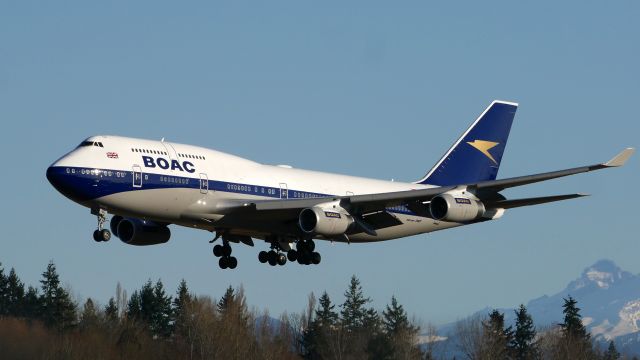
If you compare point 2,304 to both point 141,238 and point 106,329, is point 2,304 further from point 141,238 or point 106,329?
point 141,238

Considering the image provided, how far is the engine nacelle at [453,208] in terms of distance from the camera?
5381cm

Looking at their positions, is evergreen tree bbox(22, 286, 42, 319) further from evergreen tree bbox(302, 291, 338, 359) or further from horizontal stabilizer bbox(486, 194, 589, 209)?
horizontal stabilizer bbox(486, 194, 589, 209)

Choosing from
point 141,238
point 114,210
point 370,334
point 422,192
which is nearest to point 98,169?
point 114,210

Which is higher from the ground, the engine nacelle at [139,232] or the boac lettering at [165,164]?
the boac lettering at [165,164]

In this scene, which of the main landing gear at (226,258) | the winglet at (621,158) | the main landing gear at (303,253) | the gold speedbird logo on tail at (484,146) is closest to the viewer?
the winglet at (621,158)

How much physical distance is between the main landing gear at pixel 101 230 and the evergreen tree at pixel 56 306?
183ft

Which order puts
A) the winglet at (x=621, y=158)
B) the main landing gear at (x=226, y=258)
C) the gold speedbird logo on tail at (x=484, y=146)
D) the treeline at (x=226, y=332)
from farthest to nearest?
the treeline at (x=226, y=332) < the gold speedbird logo on tail at (x=484, y=146) < the main landing gear at (x=226, y=258) < the winglet at (x=621, y=158)

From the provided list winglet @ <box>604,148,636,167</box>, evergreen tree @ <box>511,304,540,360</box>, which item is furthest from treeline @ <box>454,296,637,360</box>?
winglet @ <box>604,148,636,167</box>

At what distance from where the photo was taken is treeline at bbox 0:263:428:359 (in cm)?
8862

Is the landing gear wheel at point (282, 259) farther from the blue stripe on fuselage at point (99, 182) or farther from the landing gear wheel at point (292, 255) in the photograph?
the blue stripe on fuselage at point (99, 182)

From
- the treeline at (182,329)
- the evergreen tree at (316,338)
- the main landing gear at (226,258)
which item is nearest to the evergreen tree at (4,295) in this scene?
the treeline at (182,329)

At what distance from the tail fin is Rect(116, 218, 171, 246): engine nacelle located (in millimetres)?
15879

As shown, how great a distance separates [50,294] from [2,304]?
239 inches

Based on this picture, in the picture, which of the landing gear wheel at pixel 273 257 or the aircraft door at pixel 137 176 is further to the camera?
the landing gear wheel at pixel 273 257
